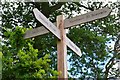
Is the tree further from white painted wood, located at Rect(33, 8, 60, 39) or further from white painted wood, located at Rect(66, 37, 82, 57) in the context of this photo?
white painted wood, located at Rect(33, 8, 60, 39)

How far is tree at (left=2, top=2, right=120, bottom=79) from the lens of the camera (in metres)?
5.04

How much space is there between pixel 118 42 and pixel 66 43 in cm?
314

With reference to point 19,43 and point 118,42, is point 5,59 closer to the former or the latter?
point 19,43

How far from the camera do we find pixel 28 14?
5.34 m

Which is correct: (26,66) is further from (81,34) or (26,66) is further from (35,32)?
(81,34)

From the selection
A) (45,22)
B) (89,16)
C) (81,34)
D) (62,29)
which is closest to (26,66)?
(45,22)

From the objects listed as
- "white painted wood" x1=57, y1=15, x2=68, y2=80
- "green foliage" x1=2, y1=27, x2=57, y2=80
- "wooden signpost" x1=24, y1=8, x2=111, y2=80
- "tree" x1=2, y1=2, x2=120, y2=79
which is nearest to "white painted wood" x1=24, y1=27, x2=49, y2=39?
"wooden signpost" x1=24, y1=8, x2=111, y2=80

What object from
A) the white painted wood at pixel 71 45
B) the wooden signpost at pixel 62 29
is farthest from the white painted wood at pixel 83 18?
the white painted wood at pixel 71 45

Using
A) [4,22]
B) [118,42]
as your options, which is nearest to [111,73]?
[118,42]

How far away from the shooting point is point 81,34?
503 centimetres

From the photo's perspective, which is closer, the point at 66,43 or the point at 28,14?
the point at 66,43

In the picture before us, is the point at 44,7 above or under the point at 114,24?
above

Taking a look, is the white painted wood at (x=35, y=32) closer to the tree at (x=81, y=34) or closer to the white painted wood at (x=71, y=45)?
the white painted wood at (x=71, y=45)

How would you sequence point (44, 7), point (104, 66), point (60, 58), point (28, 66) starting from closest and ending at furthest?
point (28, 66) → point (60, 58) → point (44, 7) → point (104, 66)
